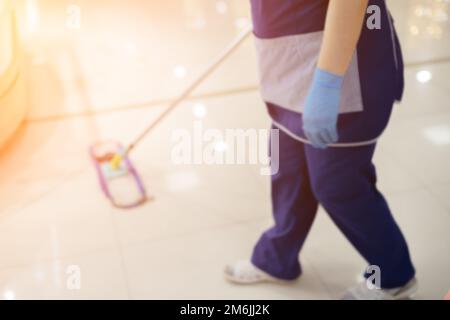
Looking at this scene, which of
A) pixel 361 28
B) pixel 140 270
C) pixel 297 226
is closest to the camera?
pixel 361 28

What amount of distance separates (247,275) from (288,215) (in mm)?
218

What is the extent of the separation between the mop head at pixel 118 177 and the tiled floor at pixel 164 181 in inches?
1.5

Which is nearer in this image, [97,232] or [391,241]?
[391,241]

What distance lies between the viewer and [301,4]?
48.2 inches

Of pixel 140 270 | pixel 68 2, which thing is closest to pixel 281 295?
pixel 140 270

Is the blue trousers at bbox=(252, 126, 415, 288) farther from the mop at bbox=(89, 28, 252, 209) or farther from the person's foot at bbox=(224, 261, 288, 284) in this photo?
the mop at bbox=(89, 28, 252, 209)

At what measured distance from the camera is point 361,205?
4.61 feet

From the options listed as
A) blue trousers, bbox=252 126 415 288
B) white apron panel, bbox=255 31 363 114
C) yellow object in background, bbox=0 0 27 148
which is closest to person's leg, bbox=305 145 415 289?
blue trousers, bbox=252 126 415 288

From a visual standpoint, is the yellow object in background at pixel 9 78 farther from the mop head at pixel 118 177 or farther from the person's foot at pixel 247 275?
the person's foot at pixel 247 275

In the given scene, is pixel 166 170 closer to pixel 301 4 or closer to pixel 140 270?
pixel 140 270

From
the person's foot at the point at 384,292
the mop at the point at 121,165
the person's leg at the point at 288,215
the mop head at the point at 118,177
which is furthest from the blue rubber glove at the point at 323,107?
the mop head at the point at 118,177

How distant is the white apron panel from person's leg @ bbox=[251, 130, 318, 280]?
14 centimetres

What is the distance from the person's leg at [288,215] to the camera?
1491 millimetres
